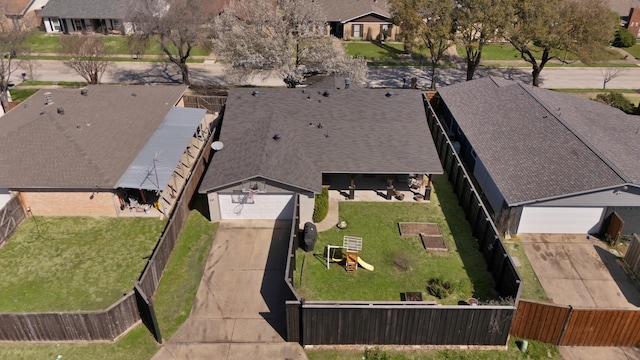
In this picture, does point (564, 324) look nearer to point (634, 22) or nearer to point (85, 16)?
point (634, 22)

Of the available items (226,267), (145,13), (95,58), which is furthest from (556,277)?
(95,58)

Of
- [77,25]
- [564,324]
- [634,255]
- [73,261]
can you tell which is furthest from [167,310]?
[77,25]

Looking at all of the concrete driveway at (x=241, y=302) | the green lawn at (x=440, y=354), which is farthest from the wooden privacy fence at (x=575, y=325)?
the concrete driveway at (x=241, y=302)

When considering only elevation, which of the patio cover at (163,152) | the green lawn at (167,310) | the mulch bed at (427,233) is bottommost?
the green lawn at (167,310)

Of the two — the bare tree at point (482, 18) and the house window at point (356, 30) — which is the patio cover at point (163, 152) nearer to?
the bare tree at point (482, 18)

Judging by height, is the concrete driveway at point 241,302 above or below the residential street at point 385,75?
below

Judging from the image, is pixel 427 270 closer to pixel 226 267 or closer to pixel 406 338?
pixel 406 338

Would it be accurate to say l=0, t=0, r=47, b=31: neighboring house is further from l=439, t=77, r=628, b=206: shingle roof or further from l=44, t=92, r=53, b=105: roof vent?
l=439, t=77, r=628, b=206: shingle roof
